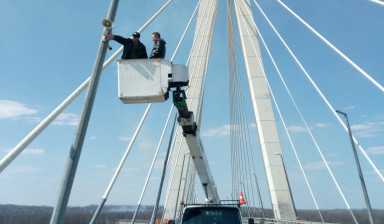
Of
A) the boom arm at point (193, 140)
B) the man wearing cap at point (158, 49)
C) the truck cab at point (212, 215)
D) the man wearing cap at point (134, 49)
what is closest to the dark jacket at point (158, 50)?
the man wearing cap at point (158, 49)

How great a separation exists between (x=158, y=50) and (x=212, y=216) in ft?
12.4

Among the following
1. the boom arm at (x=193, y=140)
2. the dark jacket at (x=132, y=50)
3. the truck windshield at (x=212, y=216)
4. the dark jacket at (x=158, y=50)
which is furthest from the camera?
the truck windshield at (x=212, y=216)

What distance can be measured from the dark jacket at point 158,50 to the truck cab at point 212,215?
12.0 ft

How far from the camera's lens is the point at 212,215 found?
6449 mm

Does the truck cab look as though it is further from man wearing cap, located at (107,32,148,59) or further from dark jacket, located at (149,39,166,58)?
man wearing cap, located at (107,32,148,59)

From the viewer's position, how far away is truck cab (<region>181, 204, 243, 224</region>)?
6.39 m

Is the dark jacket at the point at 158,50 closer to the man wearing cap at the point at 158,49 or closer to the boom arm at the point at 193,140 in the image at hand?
the man wearing cap at the point at 158,49

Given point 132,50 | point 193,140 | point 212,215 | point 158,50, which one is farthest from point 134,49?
point 212,215

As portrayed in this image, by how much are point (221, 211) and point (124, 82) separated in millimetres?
3859

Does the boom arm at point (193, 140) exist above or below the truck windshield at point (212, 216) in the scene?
above

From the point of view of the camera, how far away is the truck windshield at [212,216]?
6.39 m

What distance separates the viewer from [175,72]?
453cm

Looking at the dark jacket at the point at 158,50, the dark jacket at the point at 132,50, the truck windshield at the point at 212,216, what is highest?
the dark jacket at the point at 158,50

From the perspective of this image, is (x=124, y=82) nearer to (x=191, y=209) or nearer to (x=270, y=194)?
(x=191, y=209)
